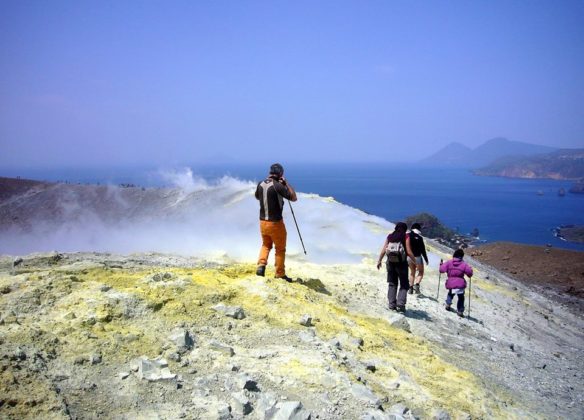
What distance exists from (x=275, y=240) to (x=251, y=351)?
3.16 m

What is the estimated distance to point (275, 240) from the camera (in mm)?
8578

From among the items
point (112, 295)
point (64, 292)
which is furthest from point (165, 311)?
point (64, 292)

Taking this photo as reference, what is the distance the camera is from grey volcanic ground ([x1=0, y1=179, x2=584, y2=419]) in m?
4.50

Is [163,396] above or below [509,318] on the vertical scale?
above

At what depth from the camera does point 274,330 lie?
6.29 m

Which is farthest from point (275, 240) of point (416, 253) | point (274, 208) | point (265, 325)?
point (416, 253)

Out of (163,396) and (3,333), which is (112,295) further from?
(163,396)

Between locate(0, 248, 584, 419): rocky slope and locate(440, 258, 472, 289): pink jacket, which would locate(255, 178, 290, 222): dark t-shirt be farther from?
locate(440, 258, 472, 289): pink jacket

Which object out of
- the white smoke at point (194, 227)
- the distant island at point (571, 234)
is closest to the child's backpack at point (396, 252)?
the white smoke at point (194, 227)

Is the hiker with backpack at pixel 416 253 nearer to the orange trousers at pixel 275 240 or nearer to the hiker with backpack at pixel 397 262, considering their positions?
the hiker with backpack at pixel 397 262

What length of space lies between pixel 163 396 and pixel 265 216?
14.7 ft

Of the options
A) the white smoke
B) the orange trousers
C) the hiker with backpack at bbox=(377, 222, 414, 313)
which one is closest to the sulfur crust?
the orange trousers

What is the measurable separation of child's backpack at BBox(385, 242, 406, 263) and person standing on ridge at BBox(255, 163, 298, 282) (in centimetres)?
241

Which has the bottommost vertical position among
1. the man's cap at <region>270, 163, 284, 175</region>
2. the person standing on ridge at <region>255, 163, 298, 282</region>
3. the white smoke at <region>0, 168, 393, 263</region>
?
the white smoke at <region>0, 168, 393, 263</region>
